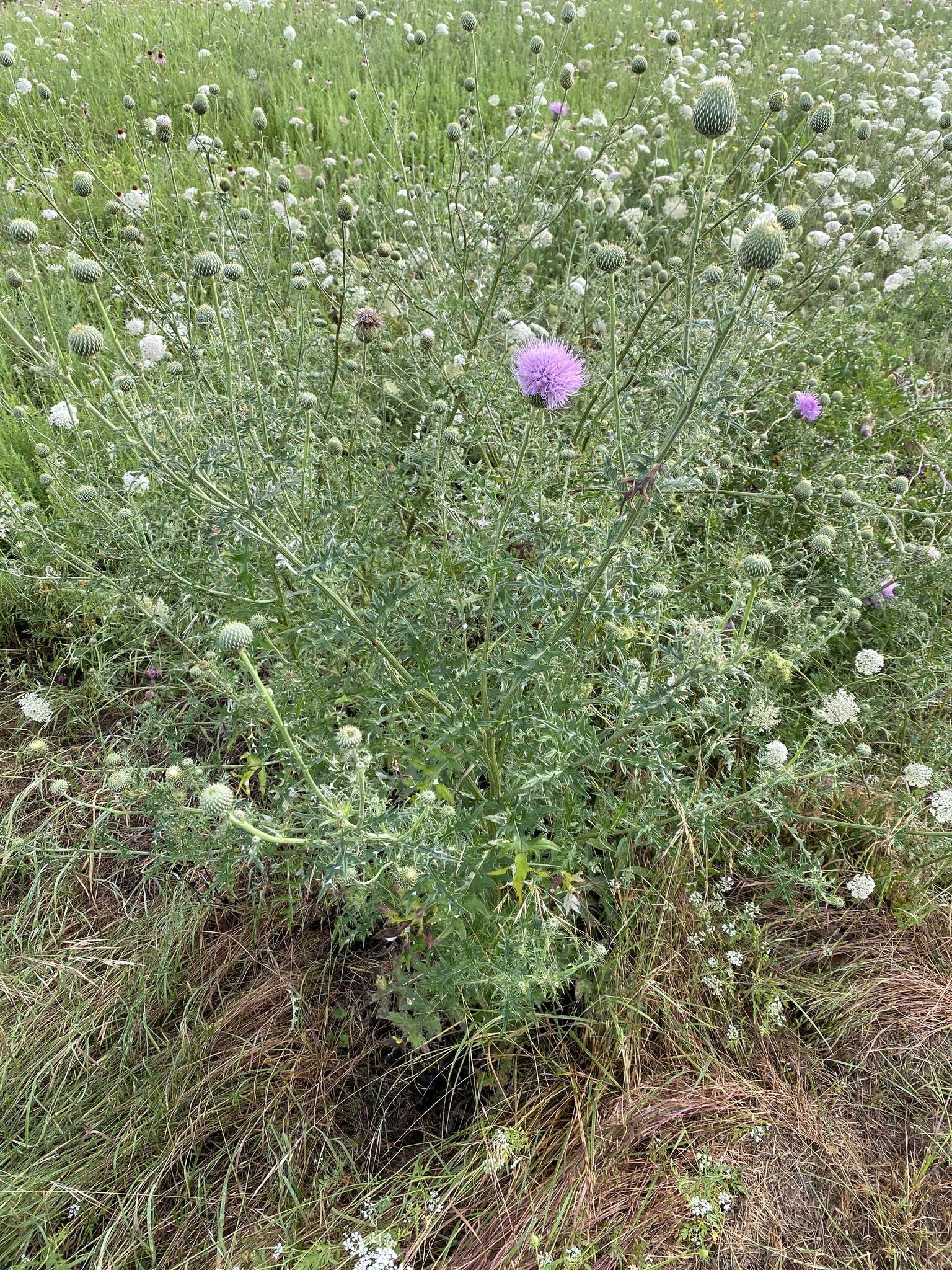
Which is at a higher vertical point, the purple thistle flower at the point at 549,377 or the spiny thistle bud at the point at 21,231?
the spiny thistle bud at the point at 21,231

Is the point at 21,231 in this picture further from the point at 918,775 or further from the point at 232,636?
the point at 918,775

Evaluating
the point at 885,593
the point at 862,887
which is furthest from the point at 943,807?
the point at 885,593

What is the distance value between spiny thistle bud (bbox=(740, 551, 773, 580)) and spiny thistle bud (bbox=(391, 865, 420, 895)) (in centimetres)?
110

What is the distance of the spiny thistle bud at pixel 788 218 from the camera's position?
1.65 meters

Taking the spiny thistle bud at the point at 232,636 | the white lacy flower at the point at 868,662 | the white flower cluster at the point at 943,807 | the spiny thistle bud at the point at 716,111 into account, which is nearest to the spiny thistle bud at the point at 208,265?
the spiny thistle bud at the point at 232,636

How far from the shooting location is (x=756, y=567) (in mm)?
2057

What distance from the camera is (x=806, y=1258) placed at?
5.98ft

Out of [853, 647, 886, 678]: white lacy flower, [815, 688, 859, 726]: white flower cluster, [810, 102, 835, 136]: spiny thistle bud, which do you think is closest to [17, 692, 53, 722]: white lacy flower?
[815, 688, 859, 726]: white flower cluster

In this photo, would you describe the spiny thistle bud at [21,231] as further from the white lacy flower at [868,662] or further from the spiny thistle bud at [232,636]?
the white lacy flower at [868,662]

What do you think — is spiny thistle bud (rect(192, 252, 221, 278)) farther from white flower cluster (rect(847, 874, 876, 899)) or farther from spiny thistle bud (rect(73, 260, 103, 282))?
white flower cluster (rect(847, 874, 876, 899))

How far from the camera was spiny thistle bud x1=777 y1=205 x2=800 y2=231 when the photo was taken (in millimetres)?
1647

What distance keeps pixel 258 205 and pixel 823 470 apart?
3.28 metres

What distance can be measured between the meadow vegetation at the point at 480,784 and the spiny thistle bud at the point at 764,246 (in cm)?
1

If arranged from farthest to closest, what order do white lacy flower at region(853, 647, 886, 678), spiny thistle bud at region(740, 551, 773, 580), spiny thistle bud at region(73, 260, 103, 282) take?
white lacy flower at region(853, 647, 886, 678) < spiny thistle bud at region(740, 551, 773, 580) < spiny thistle bud at region(73, 260, 103, 282)
